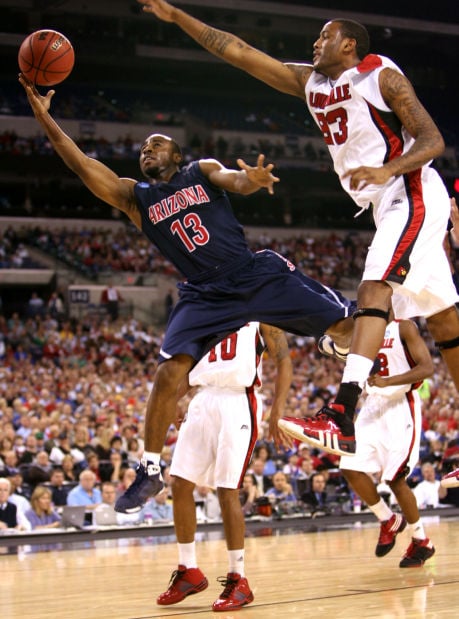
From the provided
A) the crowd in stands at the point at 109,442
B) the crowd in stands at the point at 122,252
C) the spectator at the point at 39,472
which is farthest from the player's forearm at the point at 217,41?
the crowd in stands at the point at 122,252

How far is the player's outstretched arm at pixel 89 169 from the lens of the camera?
20.1ft

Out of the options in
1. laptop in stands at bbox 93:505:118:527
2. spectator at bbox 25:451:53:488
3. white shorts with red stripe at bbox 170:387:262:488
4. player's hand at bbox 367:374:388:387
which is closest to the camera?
white shorts with red stripe at bbox 170:387:262:488

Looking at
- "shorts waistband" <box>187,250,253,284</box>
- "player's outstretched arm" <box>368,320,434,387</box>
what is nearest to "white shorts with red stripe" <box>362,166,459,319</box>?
"shorts waistband" <box>187,250,253,284</box>

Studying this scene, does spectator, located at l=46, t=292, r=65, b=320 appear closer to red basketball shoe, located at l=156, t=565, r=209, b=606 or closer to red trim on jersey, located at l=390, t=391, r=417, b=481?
red trim on jersey, located at l=390, t=391, r=417, b=481

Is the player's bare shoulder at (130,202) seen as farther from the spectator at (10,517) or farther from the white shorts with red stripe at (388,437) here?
the spectator at (10,517)

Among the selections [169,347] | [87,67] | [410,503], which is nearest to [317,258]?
[87,67]

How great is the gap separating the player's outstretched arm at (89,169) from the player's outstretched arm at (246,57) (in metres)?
1.05

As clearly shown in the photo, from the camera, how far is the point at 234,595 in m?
5.72

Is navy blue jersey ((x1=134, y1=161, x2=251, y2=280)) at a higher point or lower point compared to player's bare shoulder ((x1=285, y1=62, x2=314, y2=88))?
lower

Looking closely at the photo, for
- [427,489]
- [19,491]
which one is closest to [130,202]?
[19,491]

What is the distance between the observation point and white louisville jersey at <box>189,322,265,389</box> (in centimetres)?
654

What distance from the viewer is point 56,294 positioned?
950 inches

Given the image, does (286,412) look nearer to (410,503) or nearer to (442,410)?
(442,410)

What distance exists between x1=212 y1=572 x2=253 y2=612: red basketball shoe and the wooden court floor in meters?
0.07
